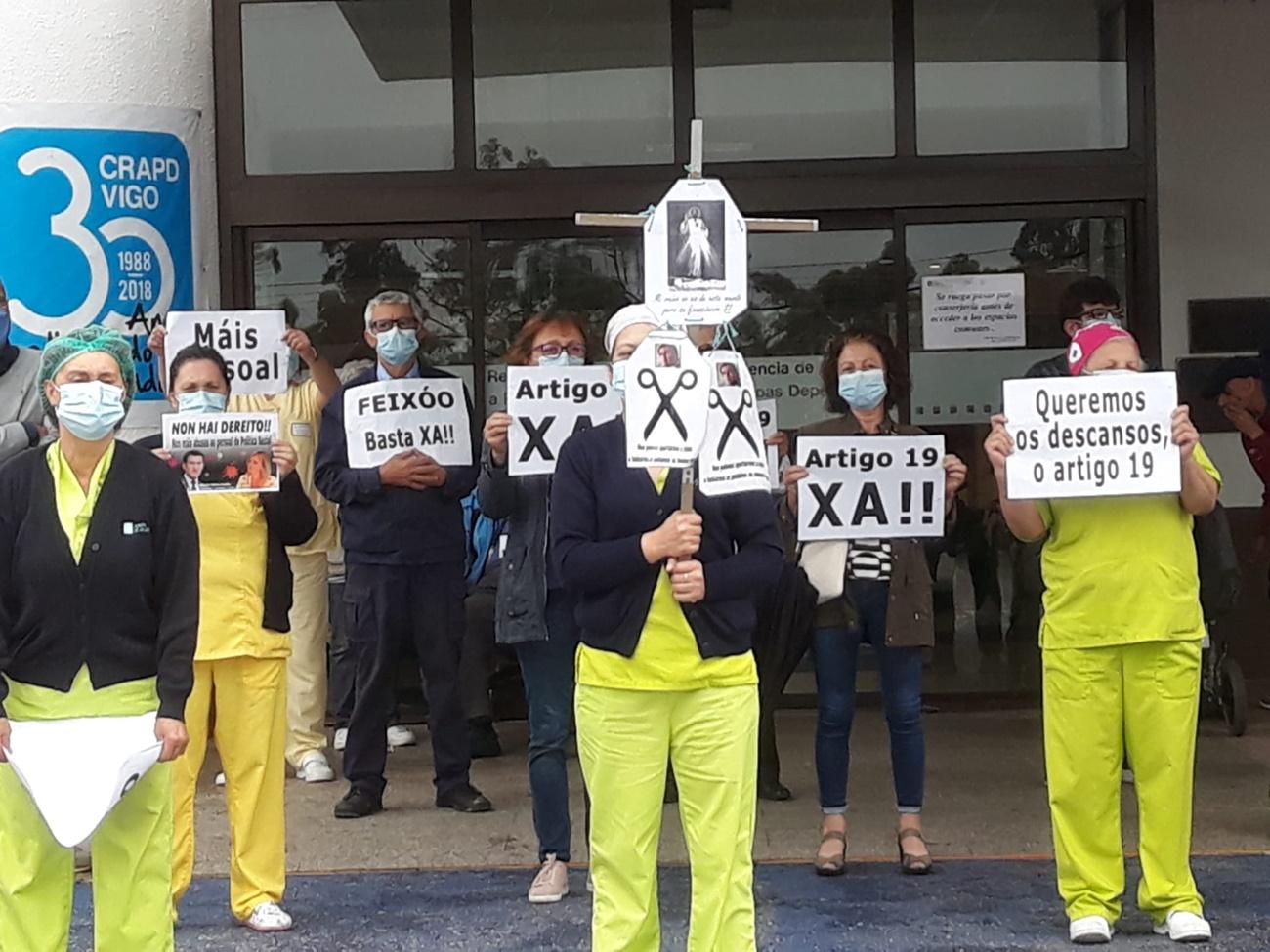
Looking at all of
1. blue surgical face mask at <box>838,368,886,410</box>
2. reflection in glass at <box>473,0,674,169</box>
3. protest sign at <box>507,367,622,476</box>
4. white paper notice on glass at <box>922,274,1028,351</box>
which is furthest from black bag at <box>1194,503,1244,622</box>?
reflection in glass at <box>473,0,674,169</box>

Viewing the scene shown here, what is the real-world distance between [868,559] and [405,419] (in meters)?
1.86

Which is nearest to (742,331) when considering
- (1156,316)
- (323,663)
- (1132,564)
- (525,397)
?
(1156,316)

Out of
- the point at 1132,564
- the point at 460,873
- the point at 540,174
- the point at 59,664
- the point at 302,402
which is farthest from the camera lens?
the point at 540,174

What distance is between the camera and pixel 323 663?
8.26 m

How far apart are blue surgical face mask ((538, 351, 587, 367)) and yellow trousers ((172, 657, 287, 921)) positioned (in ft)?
4.40

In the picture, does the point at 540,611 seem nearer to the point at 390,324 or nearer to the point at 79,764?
the point at 390,324

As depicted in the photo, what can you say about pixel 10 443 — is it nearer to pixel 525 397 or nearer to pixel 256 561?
pixel 256 561

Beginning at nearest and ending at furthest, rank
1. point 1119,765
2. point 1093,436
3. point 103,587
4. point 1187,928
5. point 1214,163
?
point 103,587
point 1093,436
point 1187,928
point 1119,765
point 1214,163

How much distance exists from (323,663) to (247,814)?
2.56 m

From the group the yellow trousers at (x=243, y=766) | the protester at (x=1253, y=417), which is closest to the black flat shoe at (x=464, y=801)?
the yellow trousers at (x=243, y=766)

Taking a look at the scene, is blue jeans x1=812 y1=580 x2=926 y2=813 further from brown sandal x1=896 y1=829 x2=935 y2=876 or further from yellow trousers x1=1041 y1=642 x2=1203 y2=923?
yellow trousers x1=1041 y1=642 x2=1203 y2=923

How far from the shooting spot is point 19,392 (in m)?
6.27

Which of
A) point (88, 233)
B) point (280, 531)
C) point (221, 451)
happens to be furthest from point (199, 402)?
point (88, 233)

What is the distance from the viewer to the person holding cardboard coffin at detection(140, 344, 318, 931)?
5691 mm
